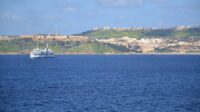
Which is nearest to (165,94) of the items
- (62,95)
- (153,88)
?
(153,88)

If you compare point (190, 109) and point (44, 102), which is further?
point (44, 102)

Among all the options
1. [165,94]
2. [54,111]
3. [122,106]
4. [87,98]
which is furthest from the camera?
[165,94]

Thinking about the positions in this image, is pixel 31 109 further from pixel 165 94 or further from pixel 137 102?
pixel 165 94

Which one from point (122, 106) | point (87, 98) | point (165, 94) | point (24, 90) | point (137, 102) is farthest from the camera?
point (24, 90)

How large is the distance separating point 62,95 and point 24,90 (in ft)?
31.4

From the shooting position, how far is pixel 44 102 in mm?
58062

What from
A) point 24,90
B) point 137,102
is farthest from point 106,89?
point 137,102

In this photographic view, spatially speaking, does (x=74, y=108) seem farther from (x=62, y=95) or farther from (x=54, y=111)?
(x=62, y=95)

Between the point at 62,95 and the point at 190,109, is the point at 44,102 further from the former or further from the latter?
the point at 190,109

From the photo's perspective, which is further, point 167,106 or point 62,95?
point 62,95

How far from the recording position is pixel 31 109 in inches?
2063

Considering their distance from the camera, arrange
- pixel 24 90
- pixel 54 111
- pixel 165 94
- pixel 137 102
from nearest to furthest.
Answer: pixel 54 111
pixel 137 102
pixel 165 94
pixel 24 90

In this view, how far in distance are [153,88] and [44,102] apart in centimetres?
2434

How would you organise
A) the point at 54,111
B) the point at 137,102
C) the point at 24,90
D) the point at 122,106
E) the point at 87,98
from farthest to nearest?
the point at 24,90 < the point at 87,98 < the point at 137,102 < the point at 122,106 < the point at 54,111
